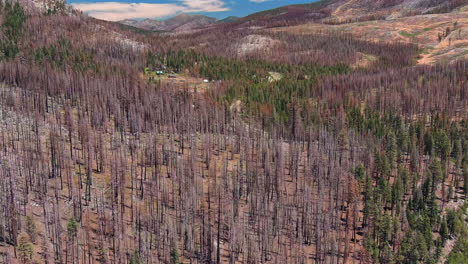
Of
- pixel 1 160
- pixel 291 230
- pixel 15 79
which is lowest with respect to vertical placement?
pixel 291 230

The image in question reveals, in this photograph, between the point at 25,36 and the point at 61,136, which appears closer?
the point at 61,136

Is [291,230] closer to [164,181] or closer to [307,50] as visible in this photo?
[164,181]

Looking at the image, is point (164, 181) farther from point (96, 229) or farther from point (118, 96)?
point (118, 96)

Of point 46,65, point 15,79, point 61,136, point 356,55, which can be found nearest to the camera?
point 61,136

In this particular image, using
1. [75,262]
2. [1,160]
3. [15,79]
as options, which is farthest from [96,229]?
[15,79]

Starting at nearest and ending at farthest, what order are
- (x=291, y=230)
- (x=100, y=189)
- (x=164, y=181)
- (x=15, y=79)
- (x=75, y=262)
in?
(x=75, y=262) < (x=291, y=230) < (x=100, y=189) < (x=164, y=181) < (x=15, y=79)

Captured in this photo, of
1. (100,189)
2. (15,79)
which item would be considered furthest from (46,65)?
(100,189)

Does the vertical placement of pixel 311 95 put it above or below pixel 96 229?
above
